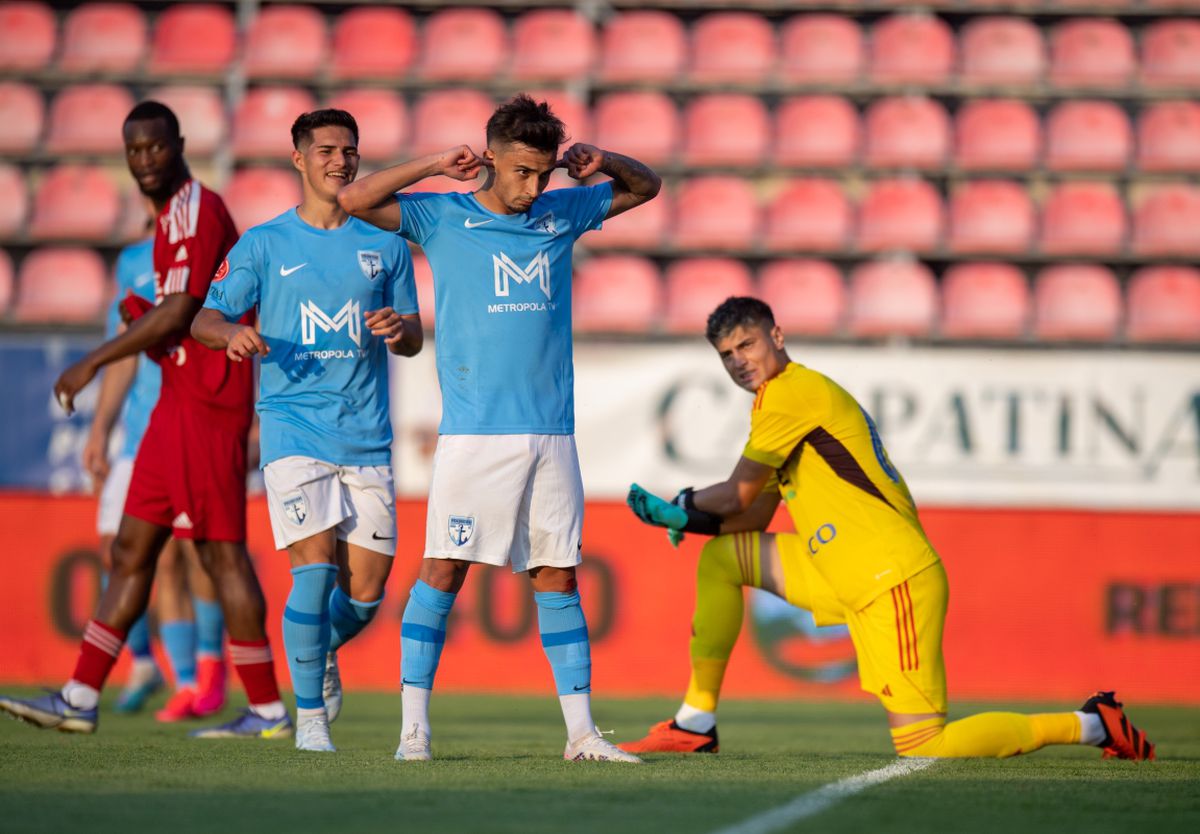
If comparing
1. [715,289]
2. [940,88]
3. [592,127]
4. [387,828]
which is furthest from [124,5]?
[387,828]

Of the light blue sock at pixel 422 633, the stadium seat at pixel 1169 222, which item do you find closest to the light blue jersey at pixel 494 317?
the light blue sock at pixel 422 633

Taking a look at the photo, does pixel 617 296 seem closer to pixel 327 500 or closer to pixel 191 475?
pixel 191 475

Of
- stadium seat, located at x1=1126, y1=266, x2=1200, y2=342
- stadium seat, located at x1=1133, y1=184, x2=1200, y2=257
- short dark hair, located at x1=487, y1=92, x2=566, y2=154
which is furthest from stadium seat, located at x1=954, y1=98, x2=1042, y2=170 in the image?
short dark hair, located at x1=487, y1=92, x2=566, y2=154

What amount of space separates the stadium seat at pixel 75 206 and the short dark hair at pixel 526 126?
392 inches

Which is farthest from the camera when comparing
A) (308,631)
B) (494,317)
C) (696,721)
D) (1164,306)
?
(1164,306)

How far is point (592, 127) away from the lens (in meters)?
14.9

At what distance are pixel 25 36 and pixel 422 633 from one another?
11.9m

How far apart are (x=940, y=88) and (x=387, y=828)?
12407mm

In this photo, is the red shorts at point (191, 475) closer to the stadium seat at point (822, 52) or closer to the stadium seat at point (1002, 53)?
the stadium seat at point (822, 52)

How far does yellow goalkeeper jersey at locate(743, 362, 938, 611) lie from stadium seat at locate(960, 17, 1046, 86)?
32.7 feet

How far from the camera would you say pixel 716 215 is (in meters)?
14.5

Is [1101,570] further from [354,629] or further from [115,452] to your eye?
[115,452]

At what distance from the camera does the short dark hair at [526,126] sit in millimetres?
5301

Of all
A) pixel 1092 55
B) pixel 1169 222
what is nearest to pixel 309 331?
pixel 1169 222
